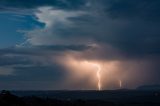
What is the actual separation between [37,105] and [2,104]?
79.4ft

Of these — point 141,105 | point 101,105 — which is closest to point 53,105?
point 101,105

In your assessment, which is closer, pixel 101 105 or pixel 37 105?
pixel 37 105

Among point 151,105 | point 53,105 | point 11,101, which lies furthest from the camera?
point 151,105

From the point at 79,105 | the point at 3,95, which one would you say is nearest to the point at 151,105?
the point at 79,105

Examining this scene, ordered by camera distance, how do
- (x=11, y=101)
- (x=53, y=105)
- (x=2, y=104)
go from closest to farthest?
(x=2, y=104)
(x=11, y=101)
(x=53, y=105)

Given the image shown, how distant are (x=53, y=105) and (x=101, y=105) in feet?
154

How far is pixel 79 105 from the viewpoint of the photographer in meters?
130

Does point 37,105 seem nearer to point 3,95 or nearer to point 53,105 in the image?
point 53,105

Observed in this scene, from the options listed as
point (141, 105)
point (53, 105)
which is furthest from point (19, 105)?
point (141, 105)

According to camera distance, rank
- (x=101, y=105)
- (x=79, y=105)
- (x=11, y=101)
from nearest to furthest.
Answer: (x=11, y=101), (x=79, y=105), (x=101, y=105)

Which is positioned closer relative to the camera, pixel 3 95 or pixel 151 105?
pixel 3 95

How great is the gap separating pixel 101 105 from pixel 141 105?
25170 millimetres

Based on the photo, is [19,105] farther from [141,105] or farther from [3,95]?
[141,105]

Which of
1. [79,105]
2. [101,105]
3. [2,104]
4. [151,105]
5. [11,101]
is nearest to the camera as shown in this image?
[2,104]
